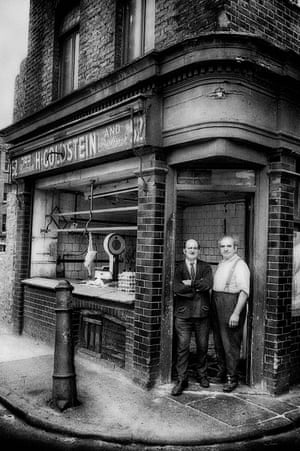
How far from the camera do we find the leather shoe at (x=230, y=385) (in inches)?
215

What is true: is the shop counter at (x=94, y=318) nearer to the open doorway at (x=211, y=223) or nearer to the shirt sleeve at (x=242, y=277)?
the open doorway at (x=211, y=223)

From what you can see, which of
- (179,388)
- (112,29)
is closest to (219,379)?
(179,388)

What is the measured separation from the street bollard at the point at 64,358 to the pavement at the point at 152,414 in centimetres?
13

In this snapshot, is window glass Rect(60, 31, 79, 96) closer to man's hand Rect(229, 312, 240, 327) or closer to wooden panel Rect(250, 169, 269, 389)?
wooden panel Rect(250, 169, 269, 389)

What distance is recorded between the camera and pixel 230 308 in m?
5.63

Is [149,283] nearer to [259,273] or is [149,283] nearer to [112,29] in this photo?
[259,273]

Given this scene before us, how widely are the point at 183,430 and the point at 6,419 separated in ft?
6.48

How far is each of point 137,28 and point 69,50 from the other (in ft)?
7.02

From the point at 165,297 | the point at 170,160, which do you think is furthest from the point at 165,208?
the point at 165,297

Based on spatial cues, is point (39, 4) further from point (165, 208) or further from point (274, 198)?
point (274, 198)

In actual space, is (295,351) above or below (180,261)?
below

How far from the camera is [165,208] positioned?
19.2 ft

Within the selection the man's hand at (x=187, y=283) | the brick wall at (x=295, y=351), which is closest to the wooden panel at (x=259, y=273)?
the brick wall at (x=295, y=351)

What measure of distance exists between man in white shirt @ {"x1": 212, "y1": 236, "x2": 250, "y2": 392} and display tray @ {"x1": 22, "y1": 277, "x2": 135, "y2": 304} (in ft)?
4.22
